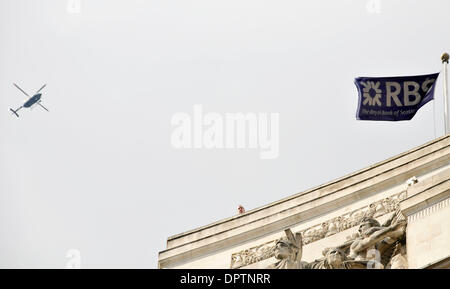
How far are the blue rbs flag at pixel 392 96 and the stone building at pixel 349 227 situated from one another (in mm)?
5664

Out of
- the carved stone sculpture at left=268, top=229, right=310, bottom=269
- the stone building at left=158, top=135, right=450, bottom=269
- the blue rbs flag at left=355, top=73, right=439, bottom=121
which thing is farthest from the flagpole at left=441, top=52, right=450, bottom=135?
the carved stone sculpture at left=268, top=229, right=310, bottom=269

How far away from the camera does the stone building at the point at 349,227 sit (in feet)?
159

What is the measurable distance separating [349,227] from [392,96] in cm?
805

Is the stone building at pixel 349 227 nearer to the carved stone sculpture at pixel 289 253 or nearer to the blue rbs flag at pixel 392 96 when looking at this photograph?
the carved stone sculpture at pixel 289 253

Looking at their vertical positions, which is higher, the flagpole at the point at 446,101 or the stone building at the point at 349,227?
the flagpole at the point at 446,101

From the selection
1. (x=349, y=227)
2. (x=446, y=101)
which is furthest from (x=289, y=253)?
(x=446, y=101)

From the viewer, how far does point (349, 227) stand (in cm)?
5078

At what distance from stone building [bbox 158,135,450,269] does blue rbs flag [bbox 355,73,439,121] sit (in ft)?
18.6

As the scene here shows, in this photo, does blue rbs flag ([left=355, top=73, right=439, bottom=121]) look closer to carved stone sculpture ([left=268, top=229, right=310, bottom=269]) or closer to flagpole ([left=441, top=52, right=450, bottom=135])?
flagpole ([left=441, top=52, right=450, bottom=135])

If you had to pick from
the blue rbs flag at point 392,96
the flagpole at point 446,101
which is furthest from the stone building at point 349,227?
the blue rbs flag at point 392,96

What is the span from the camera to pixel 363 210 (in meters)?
50.9
